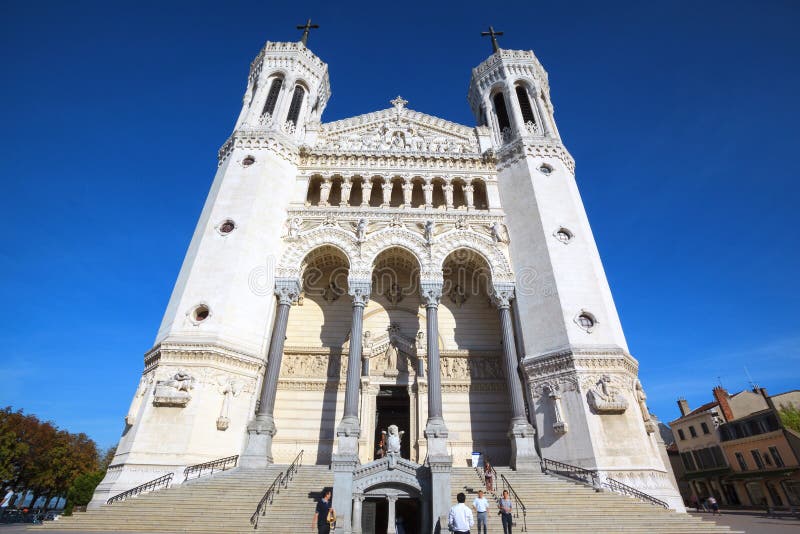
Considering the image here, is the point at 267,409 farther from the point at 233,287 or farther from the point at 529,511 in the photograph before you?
the point at 529,511

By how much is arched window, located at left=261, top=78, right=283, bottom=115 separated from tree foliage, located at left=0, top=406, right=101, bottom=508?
97.4ft

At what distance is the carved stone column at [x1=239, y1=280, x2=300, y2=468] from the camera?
14227mm

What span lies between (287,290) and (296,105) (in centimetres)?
1229

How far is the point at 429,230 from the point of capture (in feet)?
63.0

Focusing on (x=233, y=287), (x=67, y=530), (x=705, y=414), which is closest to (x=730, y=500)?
(x=705, y=414)

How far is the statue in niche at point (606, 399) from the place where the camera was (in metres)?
14.0

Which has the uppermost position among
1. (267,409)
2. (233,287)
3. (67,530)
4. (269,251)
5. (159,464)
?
(269,251)

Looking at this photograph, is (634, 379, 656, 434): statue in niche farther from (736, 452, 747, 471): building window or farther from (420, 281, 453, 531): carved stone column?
(736, 452, 747, 471): building window

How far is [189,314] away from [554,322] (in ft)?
47.1

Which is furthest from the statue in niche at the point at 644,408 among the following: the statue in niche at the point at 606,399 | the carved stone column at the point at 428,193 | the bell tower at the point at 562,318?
the carved stone column at the point at 428,193

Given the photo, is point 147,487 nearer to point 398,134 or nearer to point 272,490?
point 272,490

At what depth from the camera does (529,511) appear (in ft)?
34.5

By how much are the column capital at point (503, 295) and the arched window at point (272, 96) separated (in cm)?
1566

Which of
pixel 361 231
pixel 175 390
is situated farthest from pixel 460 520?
pixel 361 231
